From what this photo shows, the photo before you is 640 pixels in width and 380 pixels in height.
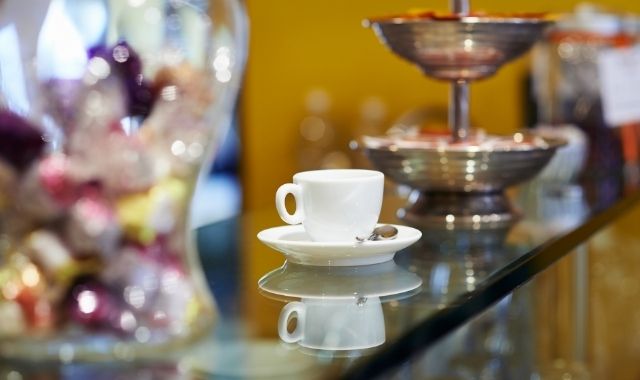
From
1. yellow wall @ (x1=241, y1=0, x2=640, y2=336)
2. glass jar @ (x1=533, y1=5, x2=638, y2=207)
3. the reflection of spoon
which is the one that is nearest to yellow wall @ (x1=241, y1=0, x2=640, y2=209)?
yellow wall @ (x1=241, y1=0, x2=640, y2=336)

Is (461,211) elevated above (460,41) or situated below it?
below

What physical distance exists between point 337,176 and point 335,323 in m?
0.27

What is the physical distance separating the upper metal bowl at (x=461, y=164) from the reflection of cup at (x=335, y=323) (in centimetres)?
42

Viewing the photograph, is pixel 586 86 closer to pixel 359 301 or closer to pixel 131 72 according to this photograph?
pixel 359 301

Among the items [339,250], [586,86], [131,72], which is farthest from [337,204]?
[586,86]

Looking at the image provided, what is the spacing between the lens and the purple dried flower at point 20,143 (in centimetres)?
69

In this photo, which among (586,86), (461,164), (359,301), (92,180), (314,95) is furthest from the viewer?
(314,95)

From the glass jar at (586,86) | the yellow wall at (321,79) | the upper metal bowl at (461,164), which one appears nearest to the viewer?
the upper metal bowl at (461,164)

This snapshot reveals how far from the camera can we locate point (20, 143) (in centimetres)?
69

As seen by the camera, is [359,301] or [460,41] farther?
[460,41]

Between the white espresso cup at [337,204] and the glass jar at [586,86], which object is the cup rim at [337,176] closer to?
the white espresso cup at [337,204]

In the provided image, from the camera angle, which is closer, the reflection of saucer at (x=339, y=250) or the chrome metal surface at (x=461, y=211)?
the reflection of saucer at (x=339, y=250)

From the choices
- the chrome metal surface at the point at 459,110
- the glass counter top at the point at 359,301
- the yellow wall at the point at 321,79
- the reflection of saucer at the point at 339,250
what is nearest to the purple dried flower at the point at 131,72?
the glass counter top at the point at 359,301

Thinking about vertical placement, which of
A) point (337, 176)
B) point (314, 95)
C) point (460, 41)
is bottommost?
point (314, 95)
